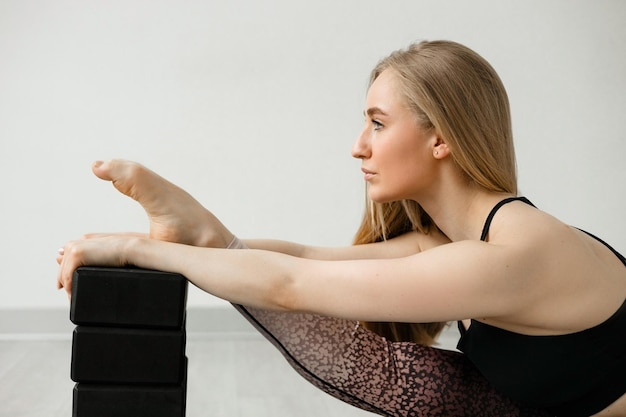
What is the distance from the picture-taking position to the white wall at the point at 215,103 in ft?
13.4

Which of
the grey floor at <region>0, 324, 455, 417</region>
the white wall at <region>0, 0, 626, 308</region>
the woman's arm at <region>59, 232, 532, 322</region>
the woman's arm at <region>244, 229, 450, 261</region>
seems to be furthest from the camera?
the white wall at <region>0, 0, 626, 308</region>

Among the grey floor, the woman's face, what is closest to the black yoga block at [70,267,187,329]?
the woman's face

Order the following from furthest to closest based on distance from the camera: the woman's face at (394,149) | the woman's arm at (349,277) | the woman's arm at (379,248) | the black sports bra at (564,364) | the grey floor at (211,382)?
the grey floor at (211,382) → the woman's arm at (379,248) → the woman's face at (394,149) → the black sports bra at (564,364) → the woman's arm at (349,277)

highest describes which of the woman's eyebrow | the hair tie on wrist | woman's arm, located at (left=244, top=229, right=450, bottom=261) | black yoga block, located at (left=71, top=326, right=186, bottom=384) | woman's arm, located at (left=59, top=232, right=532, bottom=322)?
the woman's eyebrow

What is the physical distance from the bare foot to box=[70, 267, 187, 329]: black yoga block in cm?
22

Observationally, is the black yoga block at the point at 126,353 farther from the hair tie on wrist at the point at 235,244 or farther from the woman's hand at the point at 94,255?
the hair tie on wrist at the point at 235,244

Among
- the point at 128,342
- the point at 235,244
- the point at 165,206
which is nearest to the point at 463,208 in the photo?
the point at 235,244

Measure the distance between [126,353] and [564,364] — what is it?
2.80 ft

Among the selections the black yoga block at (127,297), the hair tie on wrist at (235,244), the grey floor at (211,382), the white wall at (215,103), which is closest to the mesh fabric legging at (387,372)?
the hair tie on wrist at (235,244)

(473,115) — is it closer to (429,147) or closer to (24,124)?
(429,147)

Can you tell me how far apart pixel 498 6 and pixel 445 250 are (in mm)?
3296

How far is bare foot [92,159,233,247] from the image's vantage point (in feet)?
5.26

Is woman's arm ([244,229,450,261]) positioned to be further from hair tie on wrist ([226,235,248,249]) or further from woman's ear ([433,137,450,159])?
woman's ear ([433,137,450,159])

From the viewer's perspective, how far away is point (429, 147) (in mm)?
1685
